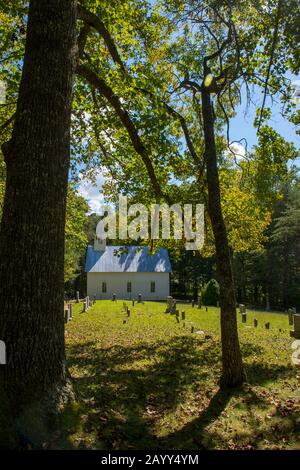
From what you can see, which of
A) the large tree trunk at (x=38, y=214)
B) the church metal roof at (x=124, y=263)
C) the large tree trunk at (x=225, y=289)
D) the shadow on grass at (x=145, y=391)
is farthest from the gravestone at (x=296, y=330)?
the church metal roof at (x=124, y=263)

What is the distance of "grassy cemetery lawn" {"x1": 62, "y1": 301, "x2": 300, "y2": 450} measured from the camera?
5.30 meters

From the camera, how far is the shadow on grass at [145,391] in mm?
5223

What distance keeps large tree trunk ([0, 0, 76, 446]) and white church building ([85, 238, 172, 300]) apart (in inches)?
1855

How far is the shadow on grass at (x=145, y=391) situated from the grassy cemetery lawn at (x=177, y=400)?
1 cm

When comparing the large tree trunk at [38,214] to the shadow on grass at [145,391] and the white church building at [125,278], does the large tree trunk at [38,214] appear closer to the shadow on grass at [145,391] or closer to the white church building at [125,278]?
the shadow on grass at [145,391]

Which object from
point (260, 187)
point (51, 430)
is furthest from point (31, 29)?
point (260, 187)

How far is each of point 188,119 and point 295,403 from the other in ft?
32.0

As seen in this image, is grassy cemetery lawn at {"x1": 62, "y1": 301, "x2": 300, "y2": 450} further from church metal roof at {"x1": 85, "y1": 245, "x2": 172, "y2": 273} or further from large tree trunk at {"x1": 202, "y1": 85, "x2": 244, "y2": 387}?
church metal roof at {"x1": 85, "y1": 245, "x2": 172, "y2": 273}

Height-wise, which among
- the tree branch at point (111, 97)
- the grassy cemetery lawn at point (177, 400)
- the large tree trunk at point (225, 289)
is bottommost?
the grassy cemetery lawn at point (177, 400)

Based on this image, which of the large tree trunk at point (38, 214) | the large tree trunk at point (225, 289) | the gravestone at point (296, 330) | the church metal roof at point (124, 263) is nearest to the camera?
the large tree trunk at point (38, 214)

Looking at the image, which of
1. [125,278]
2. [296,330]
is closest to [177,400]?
[296,330]

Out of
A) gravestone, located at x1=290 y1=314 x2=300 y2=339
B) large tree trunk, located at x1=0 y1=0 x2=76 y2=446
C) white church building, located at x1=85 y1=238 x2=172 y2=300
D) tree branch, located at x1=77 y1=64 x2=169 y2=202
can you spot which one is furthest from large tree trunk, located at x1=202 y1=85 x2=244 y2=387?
white church building, located at x1=85 y1=238 x2=172 y2=300
